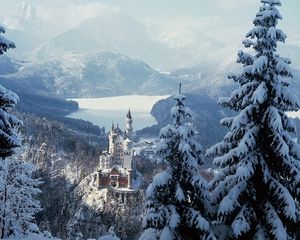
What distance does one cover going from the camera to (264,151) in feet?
69.9

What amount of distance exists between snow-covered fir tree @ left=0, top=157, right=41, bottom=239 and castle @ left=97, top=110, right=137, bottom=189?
7920cm

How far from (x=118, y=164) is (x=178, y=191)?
114936 mm

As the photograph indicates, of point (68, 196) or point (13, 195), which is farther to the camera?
point (68, 196)

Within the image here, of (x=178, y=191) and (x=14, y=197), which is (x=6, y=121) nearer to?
(x=178, y=191)

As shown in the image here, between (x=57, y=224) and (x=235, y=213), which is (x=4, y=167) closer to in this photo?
(x=235, y=213)

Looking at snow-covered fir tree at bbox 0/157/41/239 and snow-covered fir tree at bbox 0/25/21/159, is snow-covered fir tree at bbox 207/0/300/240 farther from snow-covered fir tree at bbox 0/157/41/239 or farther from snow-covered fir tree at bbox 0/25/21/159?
snow-covered fir tree at bbox 0/157/41/239

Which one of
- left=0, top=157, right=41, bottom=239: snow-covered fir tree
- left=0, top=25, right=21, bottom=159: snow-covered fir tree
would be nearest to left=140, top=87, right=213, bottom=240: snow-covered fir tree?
left=0, top=25, right=21, bottom=159: snow-covered fir tree

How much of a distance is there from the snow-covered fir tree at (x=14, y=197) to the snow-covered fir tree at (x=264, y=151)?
82.8 ft

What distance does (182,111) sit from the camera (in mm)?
21797

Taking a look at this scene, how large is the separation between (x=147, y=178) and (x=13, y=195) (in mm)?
92255

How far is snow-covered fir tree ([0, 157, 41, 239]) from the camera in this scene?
140ft

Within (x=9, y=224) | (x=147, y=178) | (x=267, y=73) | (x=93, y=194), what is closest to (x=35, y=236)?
(x=9, y=224)

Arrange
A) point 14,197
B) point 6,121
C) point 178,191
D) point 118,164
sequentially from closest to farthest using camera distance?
point 178,191, point 6,121, point 14,197, point 118,164

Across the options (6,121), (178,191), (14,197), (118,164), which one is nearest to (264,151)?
(178,191)
